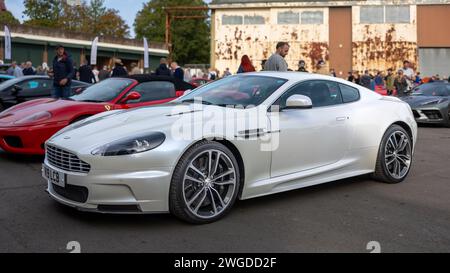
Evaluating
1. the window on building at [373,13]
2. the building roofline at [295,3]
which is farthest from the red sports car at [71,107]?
the window on building at [373,13]

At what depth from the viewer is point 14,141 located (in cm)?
654

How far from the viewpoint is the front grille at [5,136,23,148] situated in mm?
6496

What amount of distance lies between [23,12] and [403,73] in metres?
52.5

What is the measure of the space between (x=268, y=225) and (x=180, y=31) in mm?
61055

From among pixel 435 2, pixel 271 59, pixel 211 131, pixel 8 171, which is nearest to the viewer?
pixel 211 131

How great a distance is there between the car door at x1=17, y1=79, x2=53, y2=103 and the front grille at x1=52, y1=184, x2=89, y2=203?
7.44 m

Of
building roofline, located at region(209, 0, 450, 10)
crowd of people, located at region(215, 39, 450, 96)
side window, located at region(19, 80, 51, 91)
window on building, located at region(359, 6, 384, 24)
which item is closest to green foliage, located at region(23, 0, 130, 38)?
building roofline, located at region(209, 0, 450, 10)

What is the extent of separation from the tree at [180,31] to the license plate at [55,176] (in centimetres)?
5829

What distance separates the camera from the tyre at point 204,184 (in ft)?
12.6

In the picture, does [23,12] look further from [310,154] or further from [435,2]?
[310,154]

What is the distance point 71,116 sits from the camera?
6715 mm

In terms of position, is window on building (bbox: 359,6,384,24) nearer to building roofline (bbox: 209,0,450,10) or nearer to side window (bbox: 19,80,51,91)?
building roofline (bbox: 209,0,450,10)

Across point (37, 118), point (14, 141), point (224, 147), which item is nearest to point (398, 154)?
point (224, 147)

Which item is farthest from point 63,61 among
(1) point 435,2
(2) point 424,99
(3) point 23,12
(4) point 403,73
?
(3) point 23,12
